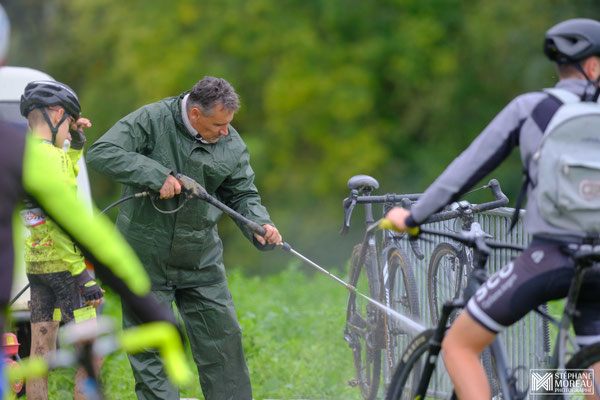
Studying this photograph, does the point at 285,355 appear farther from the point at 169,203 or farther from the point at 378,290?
the point at 169,203

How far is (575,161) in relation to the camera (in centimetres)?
323

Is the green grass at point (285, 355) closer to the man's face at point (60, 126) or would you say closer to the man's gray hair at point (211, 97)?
the man's face at point (60, 126)

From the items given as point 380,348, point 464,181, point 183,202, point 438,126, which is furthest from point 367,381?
point 438,126

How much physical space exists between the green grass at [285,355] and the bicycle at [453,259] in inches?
48.4

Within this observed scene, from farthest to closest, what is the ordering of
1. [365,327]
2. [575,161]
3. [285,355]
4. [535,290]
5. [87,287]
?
[285,355]
[365,327]
[87,287]
[535,290]
[575,161]

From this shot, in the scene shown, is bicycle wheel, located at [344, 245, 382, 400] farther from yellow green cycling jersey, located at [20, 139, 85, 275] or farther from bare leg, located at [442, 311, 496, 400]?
bare leg, located at [442, 311, 496, 400]

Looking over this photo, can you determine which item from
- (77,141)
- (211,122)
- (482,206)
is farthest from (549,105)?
(77,141)

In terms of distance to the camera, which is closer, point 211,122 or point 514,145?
point 514,145

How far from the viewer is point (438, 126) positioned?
21156mm

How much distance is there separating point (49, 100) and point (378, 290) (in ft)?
8.54

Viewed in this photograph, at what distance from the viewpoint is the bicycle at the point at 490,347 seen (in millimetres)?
3295

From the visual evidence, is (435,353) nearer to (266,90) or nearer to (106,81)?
(266,90)

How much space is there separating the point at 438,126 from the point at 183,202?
52.9 ft

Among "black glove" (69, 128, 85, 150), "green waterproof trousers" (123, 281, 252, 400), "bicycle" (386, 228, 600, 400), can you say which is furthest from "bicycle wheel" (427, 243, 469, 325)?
"black glove" (69, 128, 85, 150)
